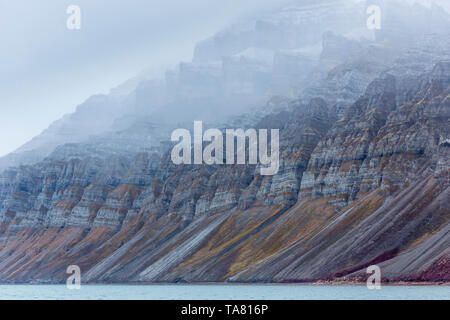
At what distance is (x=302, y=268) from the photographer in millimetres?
166250

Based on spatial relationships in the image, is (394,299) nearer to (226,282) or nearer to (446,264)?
(446,264)

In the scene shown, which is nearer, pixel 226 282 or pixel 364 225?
pixel 364 225

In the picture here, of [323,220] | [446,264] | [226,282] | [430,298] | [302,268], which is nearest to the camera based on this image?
[430,298]

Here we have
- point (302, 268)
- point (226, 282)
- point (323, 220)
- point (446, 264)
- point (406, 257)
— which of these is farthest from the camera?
point (323, 220)

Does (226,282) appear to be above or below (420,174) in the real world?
below
